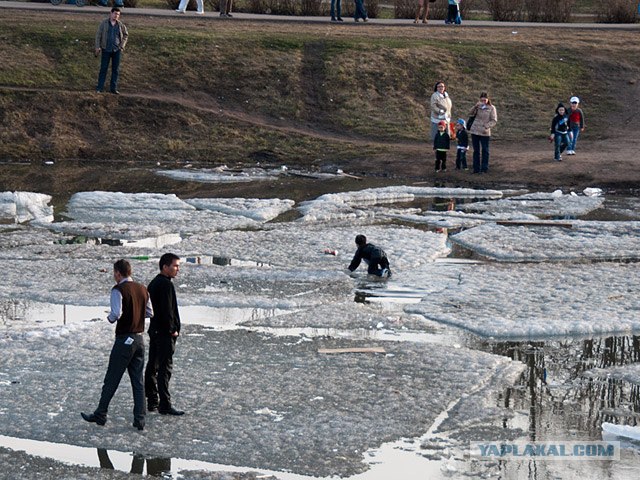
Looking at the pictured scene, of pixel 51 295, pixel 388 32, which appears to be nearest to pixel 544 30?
pixel 388 32

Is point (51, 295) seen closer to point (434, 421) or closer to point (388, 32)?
point (434, 421)

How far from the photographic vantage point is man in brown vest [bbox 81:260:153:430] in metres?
11.4

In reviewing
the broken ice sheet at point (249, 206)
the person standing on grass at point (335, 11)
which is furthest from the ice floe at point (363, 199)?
the person standing on grass at point (335, 11)

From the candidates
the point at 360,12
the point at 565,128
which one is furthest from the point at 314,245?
the point at 360,12

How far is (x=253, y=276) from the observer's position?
61.2 ft

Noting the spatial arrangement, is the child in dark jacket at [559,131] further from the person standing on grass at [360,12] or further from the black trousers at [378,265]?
the person standing on grass at [360,12]

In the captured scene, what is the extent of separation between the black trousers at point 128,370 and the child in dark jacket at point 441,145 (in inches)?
709

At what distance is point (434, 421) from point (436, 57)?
26578 mm

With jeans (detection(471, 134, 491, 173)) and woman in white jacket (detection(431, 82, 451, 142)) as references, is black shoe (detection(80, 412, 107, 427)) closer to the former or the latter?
jeans (detection(471, 134, 491, 173))

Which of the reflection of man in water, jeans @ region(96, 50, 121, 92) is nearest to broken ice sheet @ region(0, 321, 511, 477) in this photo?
the reflection of man in water

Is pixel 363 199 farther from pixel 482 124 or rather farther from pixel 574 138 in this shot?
pixel 574 138

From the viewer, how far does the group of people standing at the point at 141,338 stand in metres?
11.4

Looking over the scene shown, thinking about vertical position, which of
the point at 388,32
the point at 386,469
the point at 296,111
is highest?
the point at 388,32

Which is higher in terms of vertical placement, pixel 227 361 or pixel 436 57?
pixel 436 57
